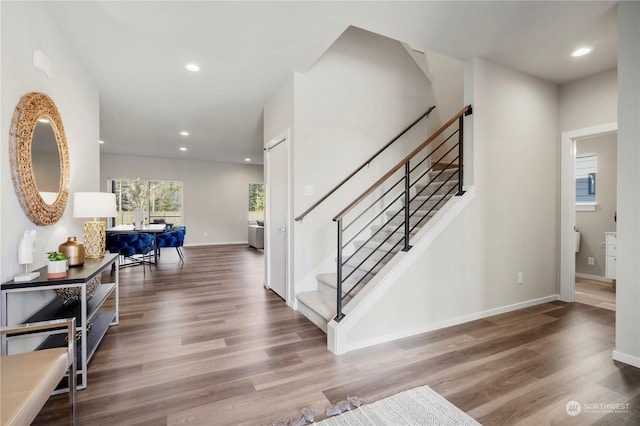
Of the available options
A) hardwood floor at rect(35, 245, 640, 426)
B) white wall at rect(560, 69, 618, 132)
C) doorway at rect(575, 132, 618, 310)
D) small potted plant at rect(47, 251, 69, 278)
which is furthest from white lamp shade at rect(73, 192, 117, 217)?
doorway at rect(575, 132, 618, 310)

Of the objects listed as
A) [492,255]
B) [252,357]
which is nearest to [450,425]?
[252,357]

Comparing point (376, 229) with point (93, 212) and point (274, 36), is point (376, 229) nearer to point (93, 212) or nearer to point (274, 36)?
point (274, 36)

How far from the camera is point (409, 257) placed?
2566 mm

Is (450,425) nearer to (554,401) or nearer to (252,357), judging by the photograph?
(554,401)

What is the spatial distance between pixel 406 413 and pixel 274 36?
9.63 feet

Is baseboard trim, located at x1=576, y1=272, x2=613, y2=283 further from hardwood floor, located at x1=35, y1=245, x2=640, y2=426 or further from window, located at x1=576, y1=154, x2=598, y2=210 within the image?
hardwood floor, located at x1=35, y1=245, x2=640, y2=426

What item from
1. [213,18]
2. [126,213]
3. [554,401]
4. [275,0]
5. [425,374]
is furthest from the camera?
[126,213]

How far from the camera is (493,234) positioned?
3141mm

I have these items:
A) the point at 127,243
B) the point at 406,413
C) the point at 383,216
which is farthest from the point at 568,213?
the point at 127,243

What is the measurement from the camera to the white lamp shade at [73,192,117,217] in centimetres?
251

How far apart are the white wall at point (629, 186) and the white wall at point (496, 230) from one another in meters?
1.02

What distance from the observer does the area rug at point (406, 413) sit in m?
1.55

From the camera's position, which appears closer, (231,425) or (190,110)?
(231,425)

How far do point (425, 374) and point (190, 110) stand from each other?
4.72 meters
